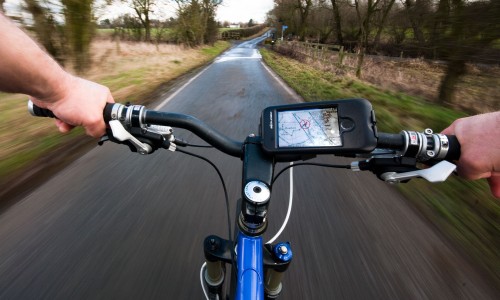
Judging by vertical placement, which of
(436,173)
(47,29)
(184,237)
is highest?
(47,29)

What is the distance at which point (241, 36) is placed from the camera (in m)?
75.6

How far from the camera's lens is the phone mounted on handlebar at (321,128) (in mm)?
854

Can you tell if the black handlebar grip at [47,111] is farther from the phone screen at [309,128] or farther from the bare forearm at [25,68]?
the phone screen at [309,128]

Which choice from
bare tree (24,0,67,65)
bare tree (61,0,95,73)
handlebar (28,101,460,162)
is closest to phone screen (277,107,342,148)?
handlebar (28,101,460,162)

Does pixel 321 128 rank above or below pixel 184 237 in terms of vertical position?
above

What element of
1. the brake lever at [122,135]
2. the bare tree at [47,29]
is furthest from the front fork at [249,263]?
the bare tree at [47,29]

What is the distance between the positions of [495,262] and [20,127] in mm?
6696

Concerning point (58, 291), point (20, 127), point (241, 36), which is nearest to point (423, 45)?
point (58, 291)

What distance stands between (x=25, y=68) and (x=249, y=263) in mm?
925

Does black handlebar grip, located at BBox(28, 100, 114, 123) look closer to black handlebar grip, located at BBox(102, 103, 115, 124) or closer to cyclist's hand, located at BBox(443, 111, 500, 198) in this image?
black handlebar grip, located at BBox(102, 103, 115, 124)

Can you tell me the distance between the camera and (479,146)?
0.88 meters

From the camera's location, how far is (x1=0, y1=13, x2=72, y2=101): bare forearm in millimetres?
774

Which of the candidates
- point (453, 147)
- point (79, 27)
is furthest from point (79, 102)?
point (79, 27)

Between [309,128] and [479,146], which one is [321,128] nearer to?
[309,128]
